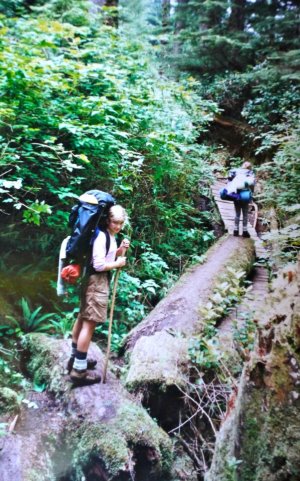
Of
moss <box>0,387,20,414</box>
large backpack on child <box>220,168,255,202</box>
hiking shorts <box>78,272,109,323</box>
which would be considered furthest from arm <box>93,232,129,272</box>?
large backpack on child <box>220,168,255,202</box>

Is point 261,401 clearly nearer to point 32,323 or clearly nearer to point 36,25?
point 32,323

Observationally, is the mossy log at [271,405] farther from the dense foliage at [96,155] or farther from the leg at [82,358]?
the dense foliage at [96,155]

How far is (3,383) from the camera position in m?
4.01

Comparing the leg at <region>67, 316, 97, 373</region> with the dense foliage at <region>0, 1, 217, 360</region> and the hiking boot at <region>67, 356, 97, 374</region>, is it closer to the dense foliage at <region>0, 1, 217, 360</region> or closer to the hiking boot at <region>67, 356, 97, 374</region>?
the hiking boot at <region>67, 356, 97, 374</region>

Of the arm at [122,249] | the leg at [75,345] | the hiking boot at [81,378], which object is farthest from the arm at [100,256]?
the hiking boot at [81,378]

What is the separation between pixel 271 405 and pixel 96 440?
1.93 metres

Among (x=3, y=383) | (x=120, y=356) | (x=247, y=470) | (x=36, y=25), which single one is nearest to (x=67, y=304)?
(x=120, y=356)

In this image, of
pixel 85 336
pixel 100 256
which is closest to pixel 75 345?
pixel 85 336

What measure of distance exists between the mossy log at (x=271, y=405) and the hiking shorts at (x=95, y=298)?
72.1 inches

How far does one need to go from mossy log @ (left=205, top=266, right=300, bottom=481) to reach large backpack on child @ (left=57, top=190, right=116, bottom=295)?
189cm

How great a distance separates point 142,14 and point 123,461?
18.8m

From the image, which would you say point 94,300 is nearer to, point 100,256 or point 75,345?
point 100,256

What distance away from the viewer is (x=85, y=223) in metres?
3.45

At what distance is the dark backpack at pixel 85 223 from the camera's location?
346 cm
